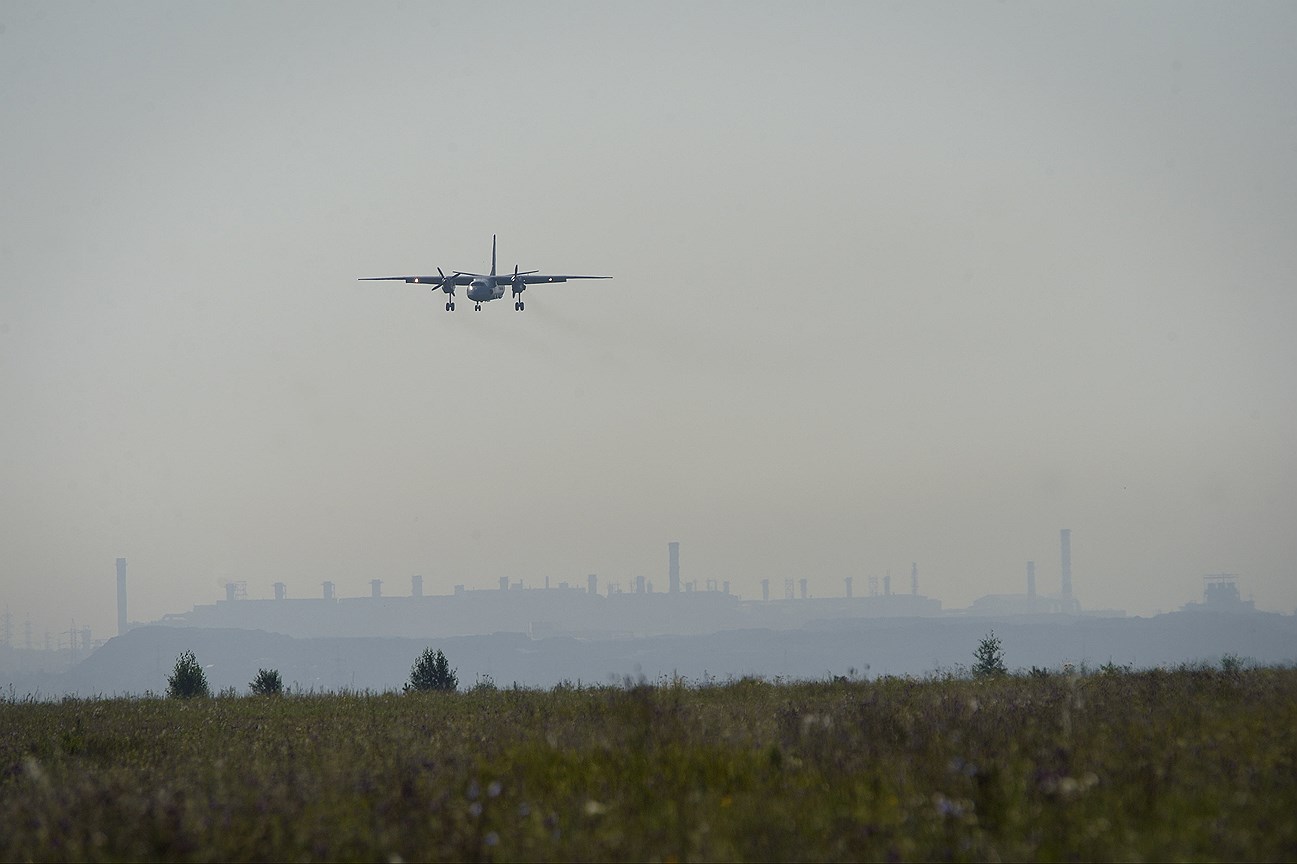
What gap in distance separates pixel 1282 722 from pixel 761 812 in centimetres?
628

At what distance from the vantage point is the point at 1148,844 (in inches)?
334

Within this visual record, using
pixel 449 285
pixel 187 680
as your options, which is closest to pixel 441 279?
pixel 449 285

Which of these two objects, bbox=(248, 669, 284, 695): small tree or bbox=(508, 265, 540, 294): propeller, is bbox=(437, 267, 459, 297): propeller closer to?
bbox=(508, 265, 540, 294): propeller

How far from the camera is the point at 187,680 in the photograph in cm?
3288

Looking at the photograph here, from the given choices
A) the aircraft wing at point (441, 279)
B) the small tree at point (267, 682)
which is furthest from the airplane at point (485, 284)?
the small tree at point (267, 682)

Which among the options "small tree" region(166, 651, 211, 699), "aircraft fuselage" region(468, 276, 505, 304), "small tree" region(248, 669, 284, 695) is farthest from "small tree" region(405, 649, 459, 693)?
"aircraft fuselage" region(468, 276, 505, 304)

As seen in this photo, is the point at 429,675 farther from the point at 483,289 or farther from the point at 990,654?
the point at 483,289

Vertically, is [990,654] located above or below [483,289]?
below

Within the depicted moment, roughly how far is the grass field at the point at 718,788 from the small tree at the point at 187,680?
16183 mm

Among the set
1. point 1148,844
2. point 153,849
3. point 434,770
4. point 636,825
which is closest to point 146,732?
point 434,770

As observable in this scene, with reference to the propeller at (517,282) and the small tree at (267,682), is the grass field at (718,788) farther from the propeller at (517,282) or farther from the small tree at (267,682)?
the propeller at (517,282)

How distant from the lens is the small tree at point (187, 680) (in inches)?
1273

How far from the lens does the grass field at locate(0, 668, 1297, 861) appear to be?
8.88m

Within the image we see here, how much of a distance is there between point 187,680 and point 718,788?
25979mm
